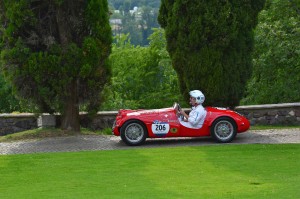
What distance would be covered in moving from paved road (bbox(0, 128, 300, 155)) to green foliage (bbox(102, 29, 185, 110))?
47.9 feet

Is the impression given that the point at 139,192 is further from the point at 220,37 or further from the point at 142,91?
the point at 142,91

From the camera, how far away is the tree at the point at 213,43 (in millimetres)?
16703

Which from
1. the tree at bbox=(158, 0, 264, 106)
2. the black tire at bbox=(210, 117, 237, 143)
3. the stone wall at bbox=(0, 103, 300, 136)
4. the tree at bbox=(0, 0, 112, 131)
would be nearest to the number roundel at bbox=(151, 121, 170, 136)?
the black tire at bbox=(210, 117, 237, 143)

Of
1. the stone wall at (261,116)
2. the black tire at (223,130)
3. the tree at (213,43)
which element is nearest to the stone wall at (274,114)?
the stone wall at (261,116)

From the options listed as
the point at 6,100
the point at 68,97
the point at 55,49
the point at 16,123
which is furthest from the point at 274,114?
the point at 6,100

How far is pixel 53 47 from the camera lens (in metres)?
16.5

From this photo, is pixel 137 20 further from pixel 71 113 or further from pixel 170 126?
pixel 170 126

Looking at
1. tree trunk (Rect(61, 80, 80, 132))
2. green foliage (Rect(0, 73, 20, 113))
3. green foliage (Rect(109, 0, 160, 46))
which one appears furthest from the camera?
green foliage (Rect(109, 0, 160, 46))

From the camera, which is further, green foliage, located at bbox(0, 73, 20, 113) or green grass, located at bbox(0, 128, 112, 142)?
green foliage, located at bbox(0, 73, 20, 113)

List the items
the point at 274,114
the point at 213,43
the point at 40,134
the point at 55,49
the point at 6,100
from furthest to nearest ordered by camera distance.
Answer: the point at 6,100, the point at 274,114, the point at 40,134, the point at 213,43, the point at 55,49

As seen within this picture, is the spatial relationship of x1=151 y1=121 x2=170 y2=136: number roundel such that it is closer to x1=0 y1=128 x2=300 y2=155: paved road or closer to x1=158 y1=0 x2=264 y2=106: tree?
x1=0 y1=128 x2=300 y2=155: paved road

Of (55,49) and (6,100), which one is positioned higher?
(55,49)

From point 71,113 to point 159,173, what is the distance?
232 inches

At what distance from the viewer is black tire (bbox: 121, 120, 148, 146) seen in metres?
15.2
